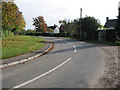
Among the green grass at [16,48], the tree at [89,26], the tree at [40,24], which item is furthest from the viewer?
the tree at [40,24]

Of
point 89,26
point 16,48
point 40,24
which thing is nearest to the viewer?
point 16,48

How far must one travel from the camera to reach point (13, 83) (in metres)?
4.83

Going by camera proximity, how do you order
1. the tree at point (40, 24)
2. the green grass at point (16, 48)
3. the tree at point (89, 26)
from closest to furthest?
the green grass at point (16, 48) < the tree at point (89, 26) < the tree at point (40, 24)

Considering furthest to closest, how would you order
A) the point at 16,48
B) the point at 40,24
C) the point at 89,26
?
the point at 40,24, the point at 89,26, the point at 16,48

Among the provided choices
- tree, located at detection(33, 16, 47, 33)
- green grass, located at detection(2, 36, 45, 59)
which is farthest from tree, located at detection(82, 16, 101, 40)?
tree, located at detection(33, 16, 47, 33)

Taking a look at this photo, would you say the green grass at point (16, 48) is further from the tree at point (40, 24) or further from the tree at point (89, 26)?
the tree at point (40, 24)

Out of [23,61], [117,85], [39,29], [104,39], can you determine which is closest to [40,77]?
[117,85]

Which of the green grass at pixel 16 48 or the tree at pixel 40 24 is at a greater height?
the tree at pixel 40 24

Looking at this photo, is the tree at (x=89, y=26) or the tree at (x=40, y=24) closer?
the tree at (x=89, y=26)

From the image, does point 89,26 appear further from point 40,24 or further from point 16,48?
point 40,24

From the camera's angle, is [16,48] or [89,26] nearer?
[16,48]

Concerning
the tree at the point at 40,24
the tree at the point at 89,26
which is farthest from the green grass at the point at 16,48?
the tree at the point at 40,24

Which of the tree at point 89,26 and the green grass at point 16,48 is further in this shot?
the tree at point 89,26

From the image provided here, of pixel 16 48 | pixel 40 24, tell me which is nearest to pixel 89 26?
pixel 16 48
